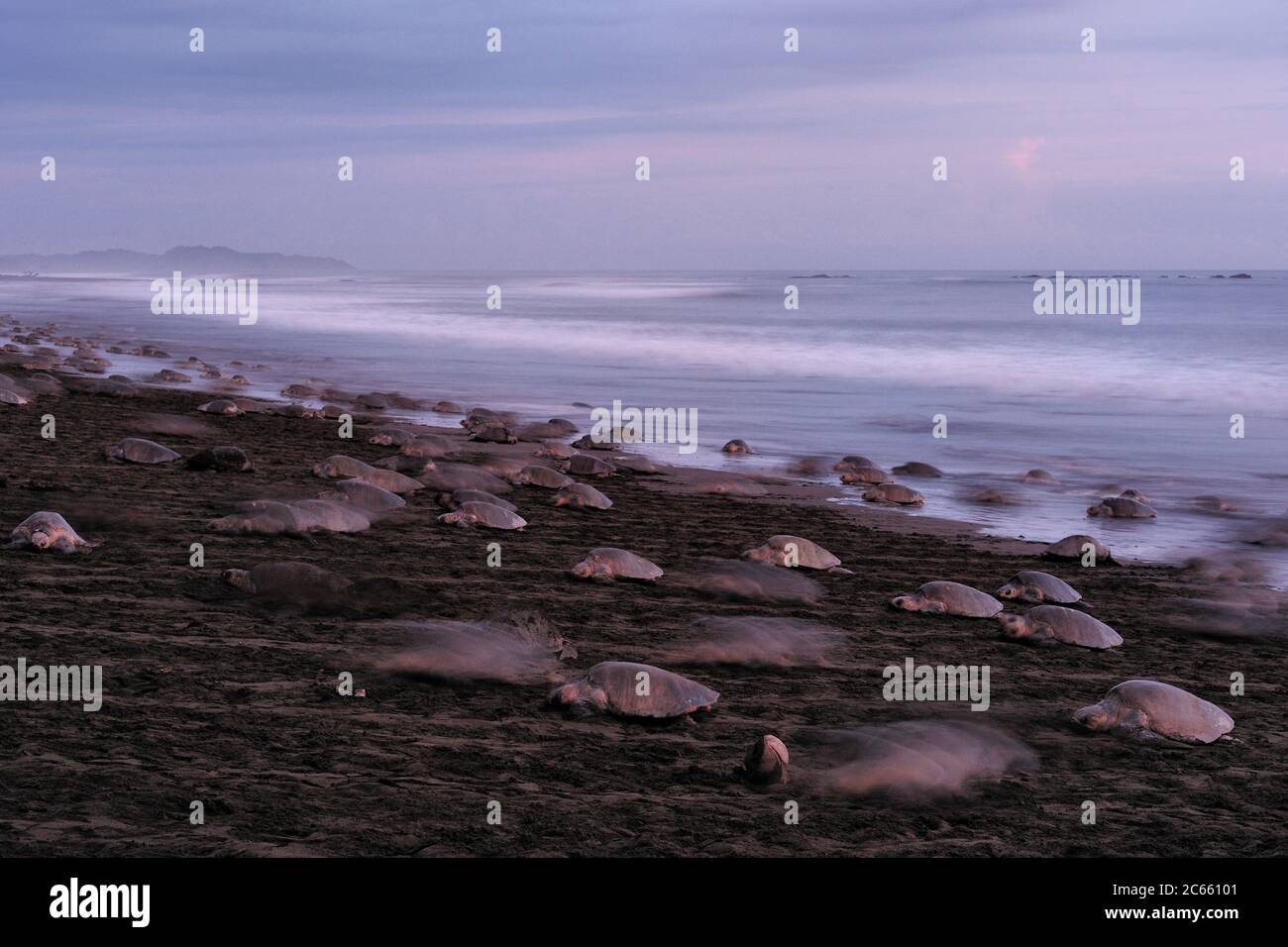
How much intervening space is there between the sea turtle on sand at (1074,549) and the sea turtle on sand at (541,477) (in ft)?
16.6

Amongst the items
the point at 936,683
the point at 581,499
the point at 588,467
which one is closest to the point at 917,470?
the point at 588,467

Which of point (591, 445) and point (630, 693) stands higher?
point (591, 445)

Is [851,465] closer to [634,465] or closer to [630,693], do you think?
[634,465]

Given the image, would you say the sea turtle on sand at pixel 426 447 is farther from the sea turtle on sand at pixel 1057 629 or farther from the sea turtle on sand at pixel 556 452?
the sea turtle on sand at pixel 1057 629

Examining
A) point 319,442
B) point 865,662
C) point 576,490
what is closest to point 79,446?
point 319,442

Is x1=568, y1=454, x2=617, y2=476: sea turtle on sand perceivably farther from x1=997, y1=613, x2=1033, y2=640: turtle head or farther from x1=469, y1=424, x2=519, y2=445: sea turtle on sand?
x1=997, y1=613, x2=1033, y2=640: turtle head

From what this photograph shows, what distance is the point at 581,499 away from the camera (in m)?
11.7

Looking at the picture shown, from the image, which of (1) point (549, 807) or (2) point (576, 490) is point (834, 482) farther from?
(1) point (549, 807)

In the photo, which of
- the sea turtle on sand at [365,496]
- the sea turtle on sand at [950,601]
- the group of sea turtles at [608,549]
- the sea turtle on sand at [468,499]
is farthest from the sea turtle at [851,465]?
the sea turtle on sand at [950,601]

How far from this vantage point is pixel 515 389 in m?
26.5

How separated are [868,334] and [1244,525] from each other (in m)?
36.0

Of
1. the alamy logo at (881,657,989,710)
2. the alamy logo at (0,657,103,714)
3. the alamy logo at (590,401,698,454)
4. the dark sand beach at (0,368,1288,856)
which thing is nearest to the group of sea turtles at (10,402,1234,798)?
the dark sand beach at (0,368,1288,856)

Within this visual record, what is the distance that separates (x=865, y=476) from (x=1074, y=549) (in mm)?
4346

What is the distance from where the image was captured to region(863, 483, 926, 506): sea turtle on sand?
1299 centimetres
